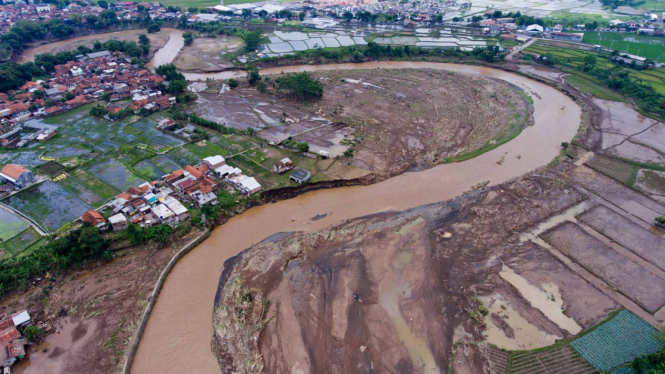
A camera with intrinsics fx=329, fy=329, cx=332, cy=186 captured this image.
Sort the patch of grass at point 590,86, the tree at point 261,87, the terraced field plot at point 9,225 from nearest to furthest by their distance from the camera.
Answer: the terraced field plot at point 9,225 → the tree at point 261,87 → the patch of grass at point 590,86

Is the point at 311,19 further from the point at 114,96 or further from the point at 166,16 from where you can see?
the point at 114,96

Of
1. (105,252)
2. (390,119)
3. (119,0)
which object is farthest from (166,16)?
(105,252)

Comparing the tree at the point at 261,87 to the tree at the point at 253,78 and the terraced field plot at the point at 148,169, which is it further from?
the terraced field plot at the point at 148,169

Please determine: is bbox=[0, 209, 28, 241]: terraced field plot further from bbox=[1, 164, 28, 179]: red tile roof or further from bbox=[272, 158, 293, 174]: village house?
bbox=[272, 158, 293, 174]: village house

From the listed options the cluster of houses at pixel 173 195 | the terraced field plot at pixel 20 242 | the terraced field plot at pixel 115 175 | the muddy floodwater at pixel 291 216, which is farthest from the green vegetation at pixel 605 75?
the terraced field plot at pixel 20 242

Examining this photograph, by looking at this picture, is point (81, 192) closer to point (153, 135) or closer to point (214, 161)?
point (153, 135)
